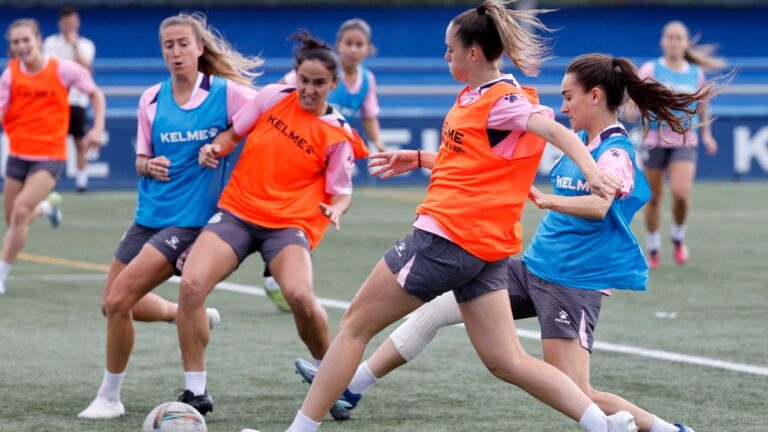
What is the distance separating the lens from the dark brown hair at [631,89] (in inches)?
258

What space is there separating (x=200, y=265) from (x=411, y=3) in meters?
28.5

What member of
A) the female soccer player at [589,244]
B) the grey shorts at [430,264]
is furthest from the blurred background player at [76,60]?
the grey shorts at [430,264]

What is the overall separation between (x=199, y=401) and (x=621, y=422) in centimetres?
228

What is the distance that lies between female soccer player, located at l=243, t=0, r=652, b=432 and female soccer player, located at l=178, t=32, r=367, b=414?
1.32 metres

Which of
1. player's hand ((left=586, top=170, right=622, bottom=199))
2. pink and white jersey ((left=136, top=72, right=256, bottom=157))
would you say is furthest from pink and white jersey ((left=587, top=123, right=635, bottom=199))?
pink and white jersey ((left=136, top=72, right=256, bottom=157))

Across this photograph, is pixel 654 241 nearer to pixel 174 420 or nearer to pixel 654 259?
pixel 654 259

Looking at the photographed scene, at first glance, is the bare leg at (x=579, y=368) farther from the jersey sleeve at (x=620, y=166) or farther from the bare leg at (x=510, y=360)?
the jersey sleeve at (x=620, y=166)

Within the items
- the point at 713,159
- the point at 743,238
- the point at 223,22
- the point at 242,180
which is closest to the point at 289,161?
the point at 242,180

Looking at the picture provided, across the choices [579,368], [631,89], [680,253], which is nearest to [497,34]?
[631,89]

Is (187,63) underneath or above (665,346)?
above

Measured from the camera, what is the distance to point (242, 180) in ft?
25.2

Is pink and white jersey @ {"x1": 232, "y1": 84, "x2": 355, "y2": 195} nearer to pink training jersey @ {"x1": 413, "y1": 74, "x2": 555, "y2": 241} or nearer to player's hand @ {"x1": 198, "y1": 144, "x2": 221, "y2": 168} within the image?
player's hand @ {"x1": 198, "y1": 144, "x2": 221, "y2": 168}

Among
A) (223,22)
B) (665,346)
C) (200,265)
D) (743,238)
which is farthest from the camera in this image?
(223,22)

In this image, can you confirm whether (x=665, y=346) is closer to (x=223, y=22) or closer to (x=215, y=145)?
(x=215, y=145)
